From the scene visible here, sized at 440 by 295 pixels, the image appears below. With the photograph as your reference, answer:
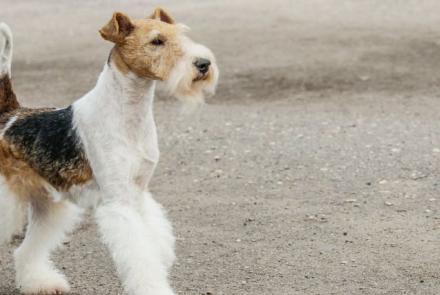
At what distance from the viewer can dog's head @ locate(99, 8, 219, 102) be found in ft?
13.5

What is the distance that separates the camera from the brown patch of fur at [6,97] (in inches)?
192

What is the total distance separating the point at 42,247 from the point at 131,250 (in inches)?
38.9

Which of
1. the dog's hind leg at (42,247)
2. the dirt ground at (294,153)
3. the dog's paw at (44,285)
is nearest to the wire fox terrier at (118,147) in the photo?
the dog's hind leg at (42,247)

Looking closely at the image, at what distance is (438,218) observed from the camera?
5.88 meters

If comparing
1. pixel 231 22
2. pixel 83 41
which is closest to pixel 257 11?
pixel 231 22

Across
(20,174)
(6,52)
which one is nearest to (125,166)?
(20,174)

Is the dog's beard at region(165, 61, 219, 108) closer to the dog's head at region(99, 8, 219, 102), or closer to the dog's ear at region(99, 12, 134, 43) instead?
the dog's head at region(99, 8, 219, 102)

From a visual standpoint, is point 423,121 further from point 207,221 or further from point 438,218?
point 207,221

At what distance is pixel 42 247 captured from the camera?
4996mm

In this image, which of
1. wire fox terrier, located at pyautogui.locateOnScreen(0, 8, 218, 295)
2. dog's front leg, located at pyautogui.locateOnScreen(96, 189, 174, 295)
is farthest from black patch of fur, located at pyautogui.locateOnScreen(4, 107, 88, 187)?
dog's front leg, located at pyautogui.locateOnScreen(96, 189, 174, 295)

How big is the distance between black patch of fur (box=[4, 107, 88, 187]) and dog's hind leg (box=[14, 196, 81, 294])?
410 mm

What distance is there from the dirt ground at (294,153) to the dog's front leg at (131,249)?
0.69 metres

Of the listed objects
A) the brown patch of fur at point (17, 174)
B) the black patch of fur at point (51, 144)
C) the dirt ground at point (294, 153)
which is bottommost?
the dirt ground at point (294, 153)

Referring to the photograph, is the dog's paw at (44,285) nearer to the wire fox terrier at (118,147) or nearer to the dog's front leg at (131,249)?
the wire fox terrier at (118,147)
